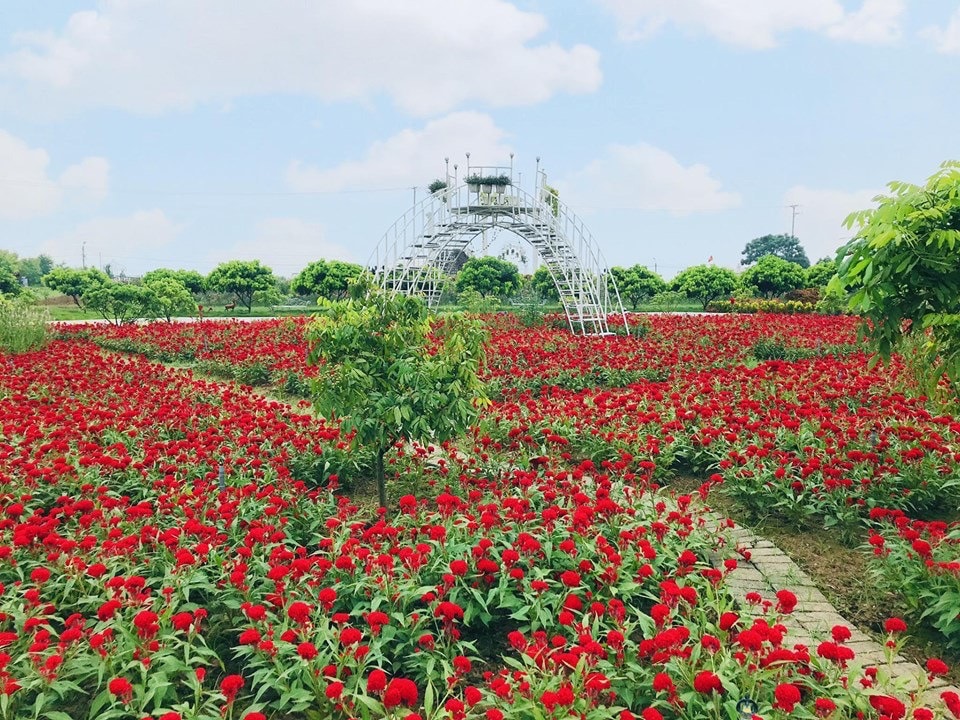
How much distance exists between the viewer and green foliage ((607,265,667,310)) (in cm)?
4147

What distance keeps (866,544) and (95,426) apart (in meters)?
7.10

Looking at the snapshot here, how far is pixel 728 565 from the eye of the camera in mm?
3334

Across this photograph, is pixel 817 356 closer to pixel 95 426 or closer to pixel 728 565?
pixel 728 565

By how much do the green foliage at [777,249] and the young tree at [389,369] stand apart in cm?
8718

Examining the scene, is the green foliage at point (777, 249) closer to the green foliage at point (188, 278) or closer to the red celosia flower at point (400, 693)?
the green foliage at point (188, 278)

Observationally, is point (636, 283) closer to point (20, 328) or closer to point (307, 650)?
point (20, 328)

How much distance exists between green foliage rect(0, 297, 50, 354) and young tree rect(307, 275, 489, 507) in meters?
11.5

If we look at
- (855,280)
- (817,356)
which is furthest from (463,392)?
(817,356)

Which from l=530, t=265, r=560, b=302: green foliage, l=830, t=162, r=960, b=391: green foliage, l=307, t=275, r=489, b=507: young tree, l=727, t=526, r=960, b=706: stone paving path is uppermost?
l=530, t=265, r=560, b=302: green foliage

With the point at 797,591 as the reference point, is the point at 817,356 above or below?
above

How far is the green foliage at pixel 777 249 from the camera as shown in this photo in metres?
85.2

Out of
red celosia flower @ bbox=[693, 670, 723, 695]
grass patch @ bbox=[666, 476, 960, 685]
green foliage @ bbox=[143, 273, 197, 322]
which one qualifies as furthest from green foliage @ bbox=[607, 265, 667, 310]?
red celosia flower @ bbox=[693, 670, 723, 695]

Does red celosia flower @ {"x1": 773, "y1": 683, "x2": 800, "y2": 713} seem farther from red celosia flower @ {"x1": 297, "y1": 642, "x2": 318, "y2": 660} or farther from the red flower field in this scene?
red celosia flower @ {"x1": 297, "y1": 642, "x2": 318, "y2": 660}

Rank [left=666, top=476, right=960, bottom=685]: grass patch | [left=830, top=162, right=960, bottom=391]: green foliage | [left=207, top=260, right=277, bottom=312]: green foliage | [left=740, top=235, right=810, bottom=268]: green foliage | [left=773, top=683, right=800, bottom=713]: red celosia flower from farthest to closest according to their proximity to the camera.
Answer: [left=740, top=235, right=810, bottom=268]: green foliage → [left=207, top=260, right=277, bottom=312]: green foliage → [left=830, top=162, right=960, bottom=391]: green foliage → [left=666, top=476, right=960, bottom=685]: grass patch → [left=773, top=683, right=800, bottom=713]: red celosia flower
